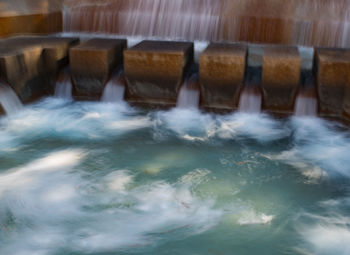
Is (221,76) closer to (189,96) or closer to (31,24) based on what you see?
(189,96)

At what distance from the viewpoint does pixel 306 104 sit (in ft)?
18.2

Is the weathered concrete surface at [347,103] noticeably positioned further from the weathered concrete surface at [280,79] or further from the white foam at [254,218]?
the white foam at [254,218]

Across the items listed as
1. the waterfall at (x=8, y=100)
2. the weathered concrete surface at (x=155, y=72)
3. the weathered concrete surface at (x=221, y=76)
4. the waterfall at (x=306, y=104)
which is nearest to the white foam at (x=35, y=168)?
the waterfall at (x=8, y=100)

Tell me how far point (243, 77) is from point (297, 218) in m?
2.60

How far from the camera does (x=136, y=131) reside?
5.11 meters

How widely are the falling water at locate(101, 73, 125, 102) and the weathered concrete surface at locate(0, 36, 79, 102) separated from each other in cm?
78

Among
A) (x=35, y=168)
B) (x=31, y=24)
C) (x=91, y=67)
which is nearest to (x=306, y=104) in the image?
(x=91, y=67)

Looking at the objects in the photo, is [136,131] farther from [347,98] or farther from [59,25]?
[59,25]

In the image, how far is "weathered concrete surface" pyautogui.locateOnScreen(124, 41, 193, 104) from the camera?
5711mm

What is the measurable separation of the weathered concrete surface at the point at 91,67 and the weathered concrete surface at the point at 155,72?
331mm

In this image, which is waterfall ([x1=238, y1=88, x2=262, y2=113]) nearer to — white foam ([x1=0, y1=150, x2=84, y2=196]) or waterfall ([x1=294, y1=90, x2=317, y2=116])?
waterfall ([x1=294, y1=90, x2=317, y2=116])

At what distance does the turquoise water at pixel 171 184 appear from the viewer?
3.16m

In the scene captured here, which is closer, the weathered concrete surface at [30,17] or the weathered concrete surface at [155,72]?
the weathered concrete surface at [155,72]

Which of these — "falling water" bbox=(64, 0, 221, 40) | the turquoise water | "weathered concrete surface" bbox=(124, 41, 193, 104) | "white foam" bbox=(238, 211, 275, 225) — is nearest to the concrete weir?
"weathered concrete surface" bbox=(124, 41, 193, 104)
